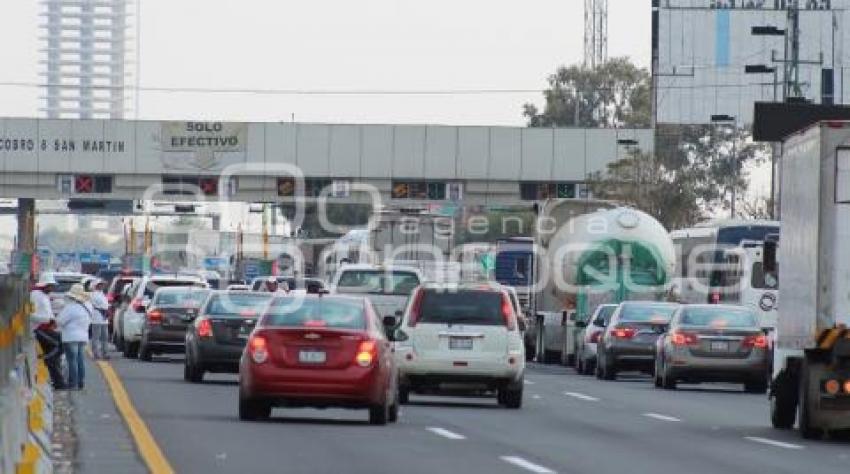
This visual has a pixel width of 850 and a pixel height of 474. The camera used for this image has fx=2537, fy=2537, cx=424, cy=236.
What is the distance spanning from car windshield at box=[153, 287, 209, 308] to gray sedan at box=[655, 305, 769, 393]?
1093cm

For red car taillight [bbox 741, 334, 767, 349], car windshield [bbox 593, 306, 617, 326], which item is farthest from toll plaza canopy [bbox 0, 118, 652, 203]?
red car taillight [bbox 741, 334, 767, 349]

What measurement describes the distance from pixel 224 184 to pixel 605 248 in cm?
3579

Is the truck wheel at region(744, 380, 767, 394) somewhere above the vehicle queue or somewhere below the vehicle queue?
below

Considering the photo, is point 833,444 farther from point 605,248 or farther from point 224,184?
point 224,184

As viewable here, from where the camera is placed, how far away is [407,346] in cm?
3338

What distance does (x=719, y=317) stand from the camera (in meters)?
42.6

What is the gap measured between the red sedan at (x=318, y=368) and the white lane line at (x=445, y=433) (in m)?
0.70

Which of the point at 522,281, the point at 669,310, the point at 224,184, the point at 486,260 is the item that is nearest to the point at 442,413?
the point at 669,310

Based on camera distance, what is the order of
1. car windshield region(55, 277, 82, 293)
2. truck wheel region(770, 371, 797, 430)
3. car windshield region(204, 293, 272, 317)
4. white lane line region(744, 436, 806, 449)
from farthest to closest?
1. car windshield region(55, 277, 82, 293)
2. car windshield region(204, 293, 272, 317)
3. truck wheel region(770, 371, 797, 430)
4. white lane line region(744, 436, 806, 449)

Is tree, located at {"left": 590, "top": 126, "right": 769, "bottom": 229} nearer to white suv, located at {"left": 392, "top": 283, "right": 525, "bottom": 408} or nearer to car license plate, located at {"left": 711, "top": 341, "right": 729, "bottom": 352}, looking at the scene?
car license plate, located at {"left": 711, "top": 341, "right": 729, "bottom": 352}

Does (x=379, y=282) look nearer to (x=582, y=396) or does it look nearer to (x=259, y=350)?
(x=582, y=396)

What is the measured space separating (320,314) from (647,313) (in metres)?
19.8

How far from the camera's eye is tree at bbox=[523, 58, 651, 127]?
5404 inches

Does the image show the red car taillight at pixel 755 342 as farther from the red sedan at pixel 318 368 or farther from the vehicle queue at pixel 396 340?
the red sedan at pixel 318 368
